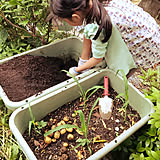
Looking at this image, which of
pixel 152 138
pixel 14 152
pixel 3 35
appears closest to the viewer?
pixel 152 138

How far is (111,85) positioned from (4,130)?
79 cm

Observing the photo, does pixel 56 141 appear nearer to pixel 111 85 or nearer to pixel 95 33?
pixel 111 85

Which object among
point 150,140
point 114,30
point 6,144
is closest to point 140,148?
point 150,140

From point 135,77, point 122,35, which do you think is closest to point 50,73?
point 122,35

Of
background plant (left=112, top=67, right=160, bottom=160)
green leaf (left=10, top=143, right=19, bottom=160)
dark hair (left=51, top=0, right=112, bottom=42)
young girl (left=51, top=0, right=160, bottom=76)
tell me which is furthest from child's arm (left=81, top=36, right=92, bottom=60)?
green leaf (left=10, top=143, right=19, bottom=160)

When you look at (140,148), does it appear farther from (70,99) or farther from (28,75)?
(28,75)

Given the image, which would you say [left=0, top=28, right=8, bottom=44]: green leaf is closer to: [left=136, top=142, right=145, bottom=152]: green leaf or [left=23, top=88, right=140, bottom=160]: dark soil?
[left=23, top=88, right=140, bottom=160]: dark soil

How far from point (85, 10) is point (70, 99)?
0.54m

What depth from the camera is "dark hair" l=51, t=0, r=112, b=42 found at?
896 mm

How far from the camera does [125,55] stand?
1.15 meters

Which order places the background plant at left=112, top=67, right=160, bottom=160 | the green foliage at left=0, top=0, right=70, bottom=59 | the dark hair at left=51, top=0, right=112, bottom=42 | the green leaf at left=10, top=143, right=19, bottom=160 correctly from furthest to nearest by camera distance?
the green foliage at left=0, top=0, right=70, bottom=59
the green leaf at left=10, top=143, right=19, bottom=160
the dark hair at left=51, top=0, right=112, bottom=42
the background plant at left=112, top=67, right=160, bottom=160

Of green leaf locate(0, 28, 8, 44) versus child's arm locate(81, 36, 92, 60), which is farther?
green leaf locate(0, 28, 8, 44)

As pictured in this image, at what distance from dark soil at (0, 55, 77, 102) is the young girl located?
0.20 metres

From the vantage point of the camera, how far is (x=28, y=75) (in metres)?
1.19
